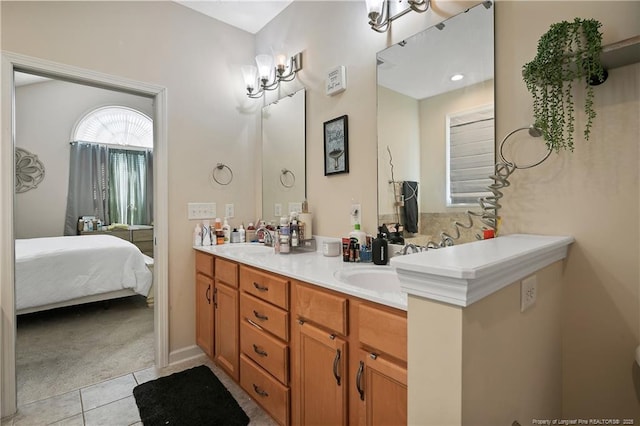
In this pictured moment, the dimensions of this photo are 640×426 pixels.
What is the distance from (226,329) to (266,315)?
1.90 feet

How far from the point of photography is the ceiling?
2395mm

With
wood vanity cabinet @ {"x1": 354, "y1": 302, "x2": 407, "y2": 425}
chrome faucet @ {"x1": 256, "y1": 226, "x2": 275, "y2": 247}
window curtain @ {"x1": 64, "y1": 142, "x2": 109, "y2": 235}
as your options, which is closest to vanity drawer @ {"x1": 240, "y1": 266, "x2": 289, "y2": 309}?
wood vanity cabinet @ {"x1": 354, "y1": 302, "x2": 407, "y2": 425}

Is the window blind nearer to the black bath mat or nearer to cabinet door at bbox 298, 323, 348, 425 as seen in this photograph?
cabinet door at bbox 298, 323, 348, 425

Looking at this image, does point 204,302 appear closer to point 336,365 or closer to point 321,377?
point 321,377

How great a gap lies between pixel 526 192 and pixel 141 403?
7.72 feet

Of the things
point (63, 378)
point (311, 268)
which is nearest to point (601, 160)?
point (311, 268)

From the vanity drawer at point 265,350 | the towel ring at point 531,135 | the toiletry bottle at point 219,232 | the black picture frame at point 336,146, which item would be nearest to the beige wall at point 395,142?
the black picture frame at point 336,146

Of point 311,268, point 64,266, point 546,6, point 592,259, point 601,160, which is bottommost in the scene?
point 64,266

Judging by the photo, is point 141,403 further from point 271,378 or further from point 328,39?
point 328,39

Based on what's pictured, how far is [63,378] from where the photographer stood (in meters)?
2.13

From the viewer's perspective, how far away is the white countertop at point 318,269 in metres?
1.08

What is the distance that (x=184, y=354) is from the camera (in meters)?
2.40

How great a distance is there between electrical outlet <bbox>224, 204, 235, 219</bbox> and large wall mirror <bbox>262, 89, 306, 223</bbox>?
0.28 metres

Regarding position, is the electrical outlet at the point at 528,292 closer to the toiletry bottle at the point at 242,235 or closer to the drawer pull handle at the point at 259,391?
the drawer pull handle at the point at 259,391
